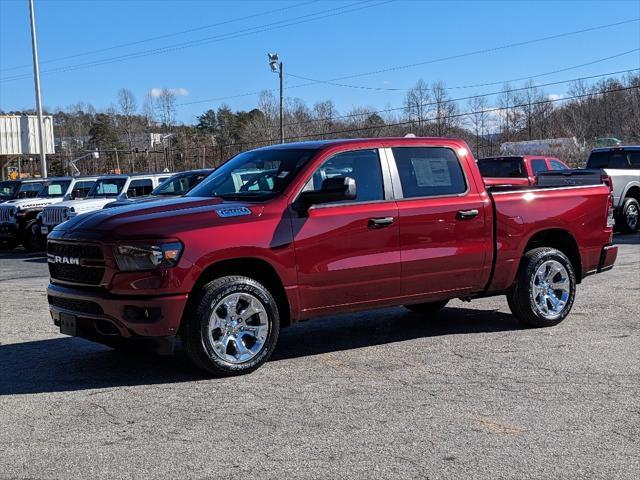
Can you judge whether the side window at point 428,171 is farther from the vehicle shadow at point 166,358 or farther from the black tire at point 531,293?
the vehicle shadow at point 166,358

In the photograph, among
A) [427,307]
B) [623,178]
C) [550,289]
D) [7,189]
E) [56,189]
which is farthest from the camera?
[7,189]

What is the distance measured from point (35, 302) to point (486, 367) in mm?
6822

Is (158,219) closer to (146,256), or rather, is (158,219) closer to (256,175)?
(146,256)

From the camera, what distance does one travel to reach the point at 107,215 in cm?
643

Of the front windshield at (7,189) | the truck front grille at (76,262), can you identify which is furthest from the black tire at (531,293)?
the front windshield at (7,189)

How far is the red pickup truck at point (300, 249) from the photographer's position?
610cm

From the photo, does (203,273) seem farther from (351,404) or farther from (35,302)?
(35,302)

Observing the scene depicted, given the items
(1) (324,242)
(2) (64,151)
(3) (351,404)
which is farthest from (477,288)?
(2) (64,151)

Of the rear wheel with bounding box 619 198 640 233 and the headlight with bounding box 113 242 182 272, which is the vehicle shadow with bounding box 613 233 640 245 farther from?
the headlight with bounding box 113 242 182 272

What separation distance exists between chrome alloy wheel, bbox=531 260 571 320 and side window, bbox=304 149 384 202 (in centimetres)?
210

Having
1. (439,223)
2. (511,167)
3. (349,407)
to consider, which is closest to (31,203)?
(511,167)

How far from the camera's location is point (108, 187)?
19.8m

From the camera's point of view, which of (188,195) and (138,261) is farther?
(188,195)

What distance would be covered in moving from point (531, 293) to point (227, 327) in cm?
336
